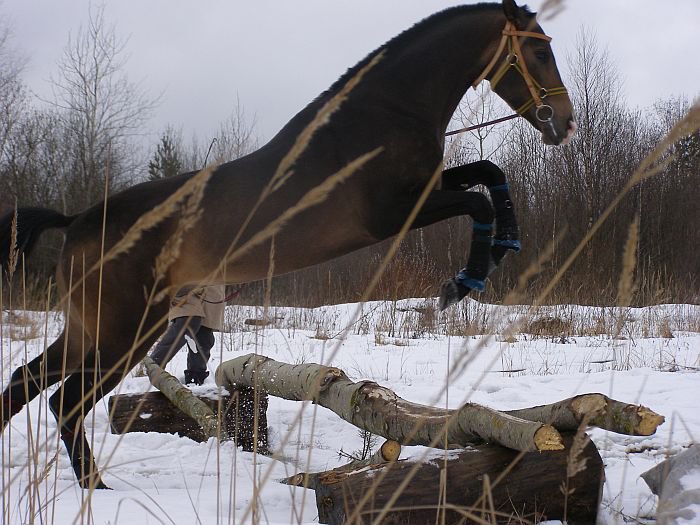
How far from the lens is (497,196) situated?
3.16 metres

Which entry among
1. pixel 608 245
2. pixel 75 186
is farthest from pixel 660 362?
pixel 75 186

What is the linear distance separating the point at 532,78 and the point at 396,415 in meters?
1.72

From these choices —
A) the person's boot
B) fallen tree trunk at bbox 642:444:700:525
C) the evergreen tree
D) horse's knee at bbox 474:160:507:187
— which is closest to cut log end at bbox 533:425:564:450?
fallen tree trunk at bbox 642:444:700:525

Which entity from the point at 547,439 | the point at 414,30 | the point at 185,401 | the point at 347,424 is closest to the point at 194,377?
the point at 185,401

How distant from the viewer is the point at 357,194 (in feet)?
10.1

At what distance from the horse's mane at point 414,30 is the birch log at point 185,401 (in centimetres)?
200

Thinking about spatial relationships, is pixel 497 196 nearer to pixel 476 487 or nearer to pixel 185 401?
pixel 476 487

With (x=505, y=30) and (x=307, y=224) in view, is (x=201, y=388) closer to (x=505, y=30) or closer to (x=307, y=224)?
(x=307, y=224)

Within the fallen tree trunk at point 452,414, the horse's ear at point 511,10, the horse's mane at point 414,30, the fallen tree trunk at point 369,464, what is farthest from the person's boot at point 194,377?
the horse's ear at point 511,10

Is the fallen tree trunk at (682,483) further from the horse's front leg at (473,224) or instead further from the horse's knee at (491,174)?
the horse's knee at (491,174)

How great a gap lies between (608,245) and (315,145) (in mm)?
15466

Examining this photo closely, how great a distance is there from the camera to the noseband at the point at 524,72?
310 cm

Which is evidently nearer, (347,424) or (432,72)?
(432,72)

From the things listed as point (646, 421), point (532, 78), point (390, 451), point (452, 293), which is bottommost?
point (390, 451)
